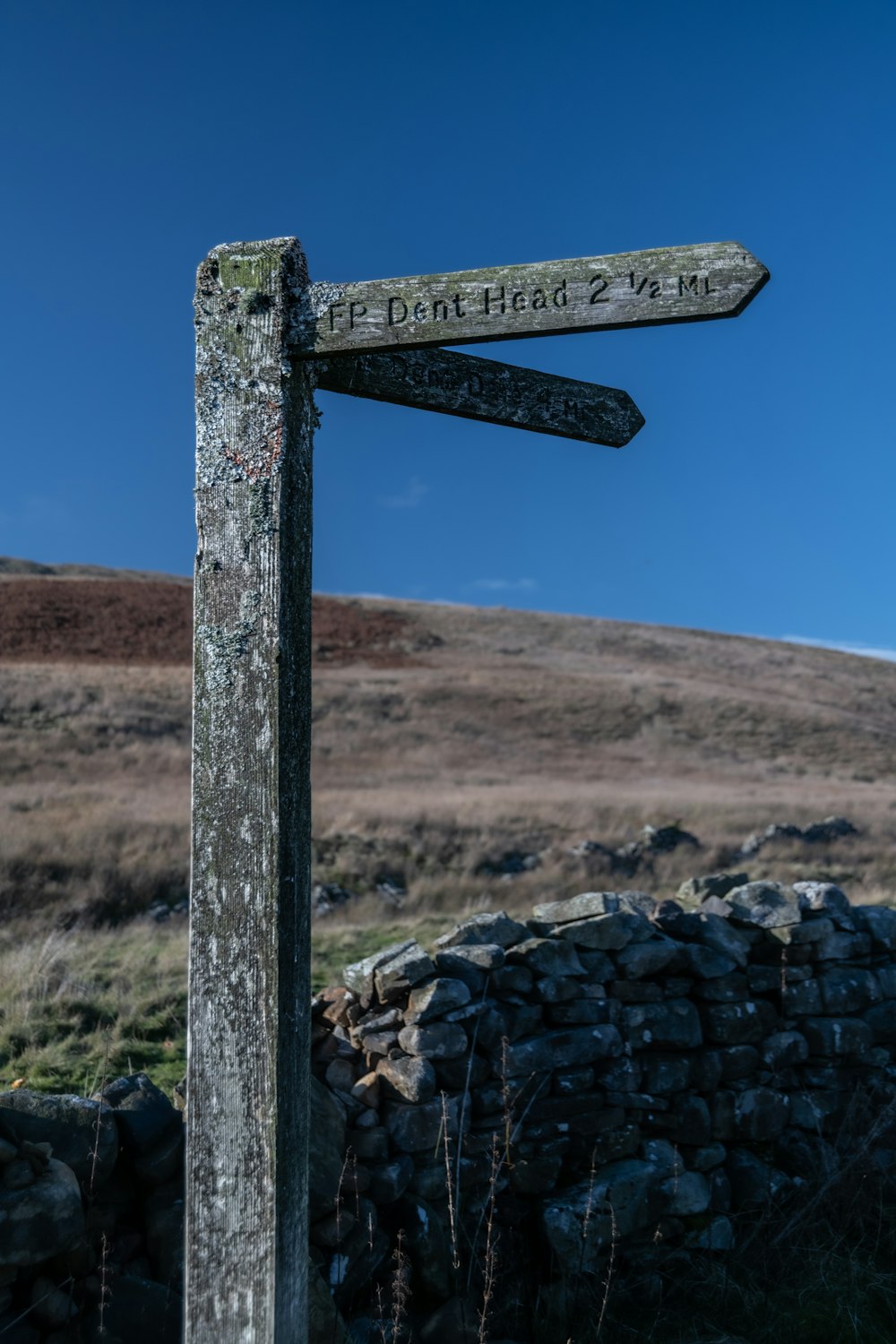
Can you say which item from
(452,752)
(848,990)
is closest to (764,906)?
(848,990)

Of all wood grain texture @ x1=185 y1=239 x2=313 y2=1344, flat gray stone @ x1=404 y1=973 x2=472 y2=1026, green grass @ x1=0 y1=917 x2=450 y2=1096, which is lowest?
green grass @ x1=0 y1=917 x2=450 y2=1096

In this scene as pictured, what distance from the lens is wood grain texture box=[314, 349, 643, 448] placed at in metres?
3.38

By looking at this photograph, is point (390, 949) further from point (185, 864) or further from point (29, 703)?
point (29, 703)

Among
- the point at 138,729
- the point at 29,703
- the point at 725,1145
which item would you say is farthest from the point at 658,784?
the point at 725,1145

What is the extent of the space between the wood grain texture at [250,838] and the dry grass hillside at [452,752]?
8943 millimetres

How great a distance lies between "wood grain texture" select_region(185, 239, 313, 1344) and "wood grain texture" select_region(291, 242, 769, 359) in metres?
0.15

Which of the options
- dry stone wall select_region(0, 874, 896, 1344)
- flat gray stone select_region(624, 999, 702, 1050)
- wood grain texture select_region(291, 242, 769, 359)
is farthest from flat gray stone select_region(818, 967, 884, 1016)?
wood grain texture select_region(291, 242, 769, 359)

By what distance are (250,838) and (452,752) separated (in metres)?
26.6

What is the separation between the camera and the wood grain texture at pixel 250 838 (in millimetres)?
2848

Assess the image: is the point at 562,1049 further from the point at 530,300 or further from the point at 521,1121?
the point at 530,300

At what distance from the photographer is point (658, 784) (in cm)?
2736

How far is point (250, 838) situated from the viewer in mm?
2898

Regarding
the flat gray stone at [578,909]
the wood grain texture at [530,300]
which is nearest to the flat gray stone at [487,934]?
the flat gray stone at [578,909]

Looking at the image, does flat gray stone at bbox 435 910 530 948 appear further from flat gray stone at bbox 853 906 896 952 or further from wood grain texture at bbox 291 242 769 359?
wood grain texture at bbox 291 242 769 359
